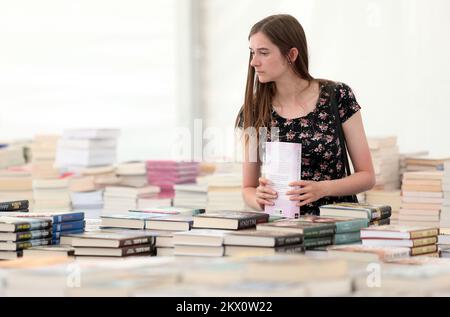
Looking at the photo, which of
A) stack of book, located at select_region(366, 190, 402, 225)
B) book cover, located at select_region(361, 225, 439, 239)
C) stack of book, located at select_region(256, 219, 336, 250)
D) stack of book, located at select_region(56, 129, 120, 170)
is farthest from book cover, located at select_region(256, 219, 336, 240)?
stack of book, located at select_region(56, 129, 120, 170)

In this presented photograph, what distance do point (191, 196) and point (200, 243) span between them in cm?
312

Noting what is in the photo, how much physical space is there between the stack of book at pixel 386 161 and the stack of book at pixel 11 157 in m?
2.65

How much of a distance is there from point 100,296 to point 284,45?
1.82 meters

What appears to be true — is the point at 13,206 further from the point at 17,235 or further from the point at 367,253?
the point at 367,253

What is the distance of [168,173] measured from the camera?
5934 millimetres

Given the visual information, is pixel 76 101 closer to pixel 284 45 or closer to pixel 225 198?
pixel 225 198

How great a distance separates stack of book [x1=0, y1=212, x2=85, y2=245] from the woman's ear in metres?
1.17

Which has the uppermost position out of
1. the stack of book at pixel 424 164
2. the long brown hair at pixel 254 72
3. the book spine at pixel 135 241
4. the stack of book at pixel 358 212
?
the long brown hair at pixel 254 72

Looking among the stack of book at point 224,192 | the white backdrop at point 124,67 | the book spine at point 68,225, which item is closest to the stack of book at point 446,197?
the stack of book at point 224,192

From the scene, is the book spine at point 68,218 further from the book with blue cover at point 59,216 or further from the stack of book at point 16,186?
the stack of book at point 16,186

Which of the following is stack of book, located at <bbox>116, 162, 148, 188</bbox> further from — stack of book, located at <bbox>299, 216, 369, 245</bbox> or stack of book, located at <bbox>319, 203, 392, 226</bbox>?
stack of book, located at <bbox>299, 216, 369, 245</bbox>

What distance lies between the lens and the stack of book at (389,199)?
509 centimetres

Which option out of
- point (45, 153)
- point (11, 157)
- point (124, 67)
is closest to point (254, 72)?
point (45, 153)

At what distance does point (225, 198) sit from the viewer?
542 centimetres
